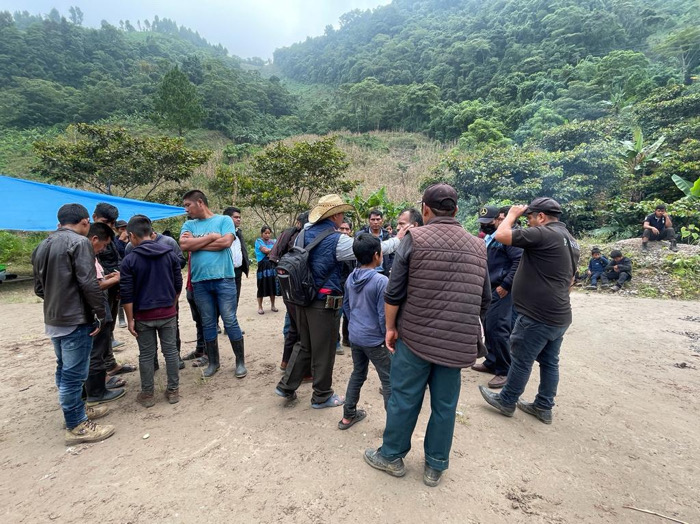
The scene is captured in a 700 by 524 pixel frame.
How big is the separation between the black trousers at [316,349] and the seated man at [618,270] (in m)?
7.96

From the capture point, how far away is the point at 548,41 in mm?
39156

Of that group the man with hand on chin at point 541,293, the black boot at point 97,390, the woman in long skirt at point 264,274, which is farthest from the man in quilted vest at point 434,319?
the woman in long skirt at point 264,274

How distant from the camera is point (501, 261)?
3539mm

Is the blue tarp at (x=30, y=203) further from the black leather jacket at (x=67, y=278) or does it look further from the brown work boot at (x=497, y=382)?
the brown work boot at (x=497, y=382)

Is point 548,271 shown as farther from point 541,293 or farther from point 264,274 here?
point 264,274

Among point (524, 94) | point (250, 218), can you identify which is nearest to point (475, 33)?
point (524, 94)

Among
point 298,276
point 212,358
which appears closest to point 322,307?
point 298,276

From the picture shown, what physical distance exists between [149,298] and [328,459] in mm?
2003

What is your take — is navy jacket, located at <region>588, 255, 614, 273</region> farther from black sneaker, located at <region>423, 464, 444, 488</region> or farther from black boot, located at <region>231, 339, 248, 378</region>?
black boot, located at <region>231, 339, 248, 378</region>

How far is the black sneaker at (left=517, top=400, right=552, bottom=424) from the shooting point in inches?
113

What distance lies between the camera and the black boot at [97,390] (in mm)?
3121

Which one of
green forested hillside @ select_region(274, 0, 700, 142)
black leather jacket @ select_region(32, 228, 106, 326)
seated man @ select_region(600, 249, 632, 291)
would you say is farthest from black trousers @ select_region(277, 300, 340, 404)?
green forested hillside @ select_region(274, 0, 700, 142)

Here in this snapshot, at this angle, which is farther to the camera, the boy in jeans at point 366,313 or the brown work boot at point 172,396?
the brown work boot at point 172,396

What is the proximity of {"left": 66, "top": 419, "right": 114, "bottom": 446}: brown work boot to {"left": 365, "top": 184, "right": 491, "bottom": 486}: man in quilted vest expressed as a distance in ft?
7.25
